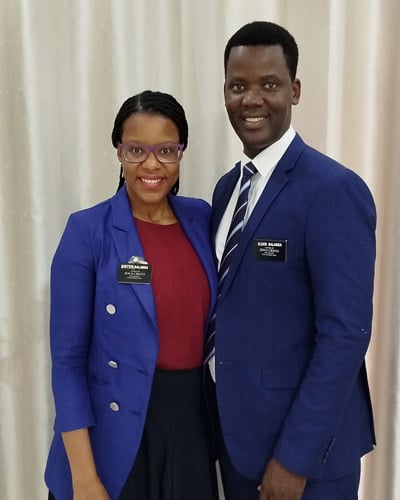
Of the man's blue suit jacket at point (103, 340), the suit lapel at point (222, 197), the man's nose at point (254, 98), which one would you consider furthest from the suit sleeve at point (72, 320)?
the man's nose at point (254, 98)

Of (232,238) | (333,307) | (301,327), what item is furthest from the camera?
(232,238)

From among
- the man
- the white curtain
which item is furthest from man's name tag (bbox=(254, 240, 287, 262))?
the white curtain

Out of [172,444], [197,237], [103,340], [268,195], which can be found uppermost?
[268,195]

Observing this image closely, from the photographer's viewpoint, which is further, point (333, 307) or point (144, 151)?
point (144, 151)

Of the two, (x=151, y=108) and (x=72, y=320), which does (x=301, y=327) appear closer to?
(x=72, y=320)

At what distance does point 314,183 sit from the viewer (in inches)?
45.1

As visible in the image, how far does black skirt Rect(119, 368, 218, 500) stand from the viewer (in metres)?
1.32

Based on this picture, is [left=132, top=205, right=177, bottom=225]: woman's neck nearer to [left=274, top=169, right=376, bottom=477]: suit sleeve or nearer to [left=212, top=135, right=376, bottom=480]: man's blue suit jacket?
[left=212, top=135, right=376, bottom=480]: man's blue suit jacket

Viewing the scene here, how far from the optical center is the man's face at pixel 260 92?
121 cm

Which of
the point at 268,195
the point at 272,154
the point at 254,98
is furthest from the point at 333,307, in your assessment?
the point at 254,98

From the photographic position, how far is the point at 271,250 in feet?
3.87

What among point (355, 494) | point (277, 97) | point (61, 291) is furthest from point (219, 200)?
point (355, 494)

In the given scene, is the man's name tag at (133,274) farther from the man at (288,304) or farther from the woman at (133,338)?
the man at (288,304)

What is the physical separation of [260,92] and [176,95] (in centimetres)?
59
